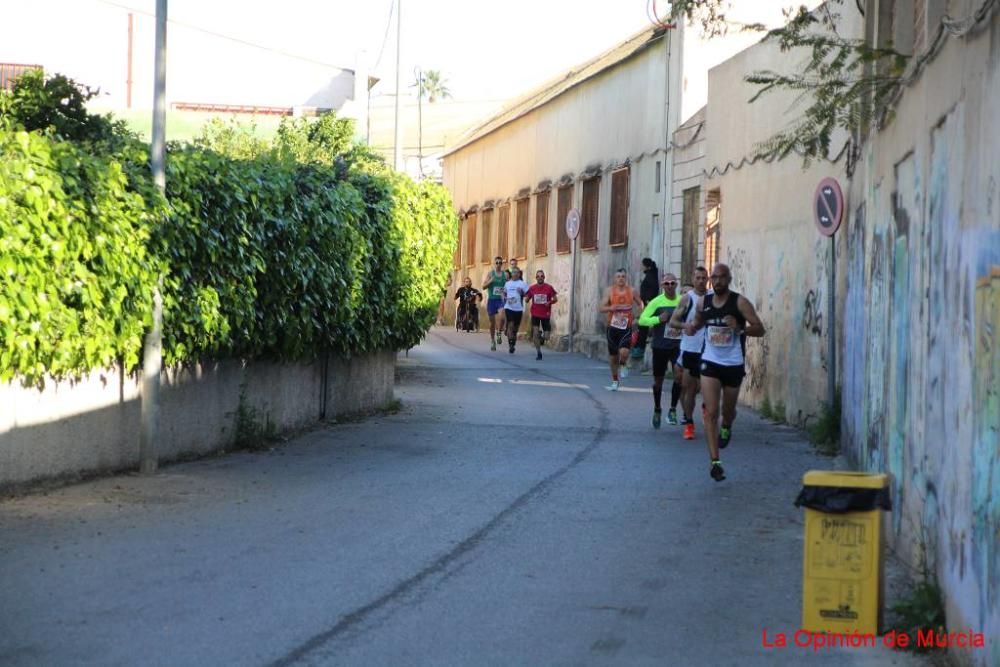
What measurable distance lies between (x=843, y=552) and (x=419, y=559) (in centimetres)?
284

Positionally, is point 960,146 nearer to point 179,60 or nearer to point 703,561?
point 703,561

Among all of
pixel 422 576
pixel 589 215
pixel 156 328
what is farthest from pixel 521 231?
pixel 422 576

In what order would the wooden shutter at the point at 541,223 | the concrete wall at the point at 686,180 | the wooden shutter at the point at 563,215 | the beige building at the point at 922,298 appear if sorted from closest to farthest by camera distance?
the beige building at the point at 922,298, the concrete wall at the point at 686,180, the wooden shutter at the point at 563,215, the wooden shutter at the point at 541,223

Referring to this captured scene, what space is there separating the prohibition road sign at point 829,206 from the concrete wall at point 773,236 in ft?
3.08

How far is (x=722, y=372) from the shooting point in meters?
13.6

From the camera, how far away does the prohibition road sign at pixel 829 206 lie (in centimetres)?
1541

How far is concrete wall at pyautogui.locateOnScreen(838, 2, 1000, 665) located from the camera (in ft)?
19.7

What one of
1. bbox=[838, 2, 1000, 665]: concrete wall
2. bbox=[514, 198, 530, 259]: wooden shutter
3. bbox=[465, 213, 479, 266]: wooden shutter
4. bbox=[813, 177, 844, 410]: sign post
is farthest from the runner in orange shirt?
bbox=[465, 213, 479, 266]: wooden shutter

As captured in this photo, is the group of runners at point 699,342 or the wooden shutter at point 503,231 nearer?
the group of runners at point 699,342

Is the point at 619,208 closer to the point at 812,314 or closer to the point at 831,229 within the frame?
the point at 812,314

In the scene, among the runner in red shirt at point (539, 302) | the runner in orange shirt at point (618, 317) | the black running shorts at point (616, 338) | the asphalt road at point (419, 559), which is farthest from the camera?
the runner in red shirt at point (539, 302)

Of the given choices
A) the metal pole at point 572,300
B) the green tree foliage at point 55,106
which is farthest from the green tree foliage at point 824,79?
the metal pole at point 572,300

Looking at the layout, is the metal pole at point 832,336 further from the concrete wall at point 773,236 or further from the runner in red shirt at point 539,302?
the runner in red shirt at point 539,302

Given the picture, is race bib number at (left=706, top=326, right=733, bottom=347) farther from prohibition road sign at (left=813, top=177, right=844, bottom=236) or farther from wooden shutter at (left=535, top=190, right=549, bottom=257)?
wooden shutter at (left=535, top=190, right=549, bottom=257)
